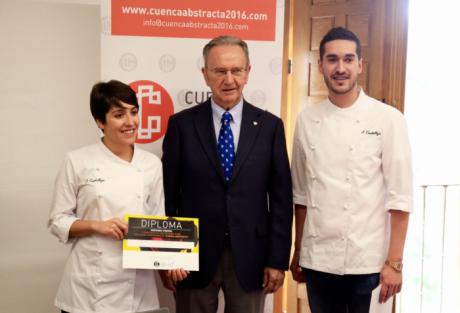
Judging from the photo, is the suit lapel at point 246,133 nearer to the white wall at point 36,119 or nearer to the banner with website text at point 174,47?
the banner with website text at point 174,47

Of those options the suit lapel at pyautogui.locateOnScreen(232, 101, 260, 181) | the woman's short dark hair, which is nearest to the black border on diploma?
→ the suit lapel at pyautogui.locateOnScreen(232, 101, 260, 181)

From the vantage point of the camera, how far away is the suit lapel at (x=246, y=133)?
6.31 ft

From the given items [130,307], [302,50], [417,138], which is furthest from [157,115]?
[417,138]

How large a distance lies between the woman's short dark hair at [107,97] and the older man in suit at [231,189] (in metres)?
0.31

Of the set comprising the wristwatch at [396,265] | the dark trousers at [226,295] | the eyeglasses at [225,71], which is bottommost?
the dark trousers at [226,295]

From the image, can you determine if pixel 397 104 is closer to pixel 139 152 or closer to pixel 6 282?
pixel 139 152

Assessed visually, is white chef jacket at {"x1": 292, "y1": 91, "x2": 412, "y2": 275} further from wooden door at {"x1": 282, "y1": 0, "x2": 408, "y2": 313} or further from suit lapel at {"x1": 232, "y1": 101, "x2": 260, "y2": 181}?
wooden door at {"x1": 282, "y1": 0, "x2": 408, "y2": 313}

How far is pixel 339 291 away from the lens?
1923 mm

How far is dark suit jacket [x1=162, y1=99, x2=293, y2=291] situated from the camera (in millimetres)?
1926

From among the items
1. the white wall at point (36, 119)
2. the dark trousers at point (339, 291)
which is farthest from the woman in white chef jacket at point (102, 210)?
the white wall at point (36, 119)

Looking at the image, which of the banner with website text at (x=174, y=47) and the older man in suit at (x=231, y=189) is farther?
the banner with website text at (x=174, y=47)

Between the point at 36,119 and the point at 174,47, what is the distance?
0.94 m

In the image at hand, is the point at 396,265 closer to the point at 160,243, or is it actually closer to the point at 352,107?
the point at 352,107

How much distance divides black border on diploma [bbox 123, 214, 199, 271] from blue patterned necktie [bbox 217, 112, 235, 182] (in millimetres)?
278
